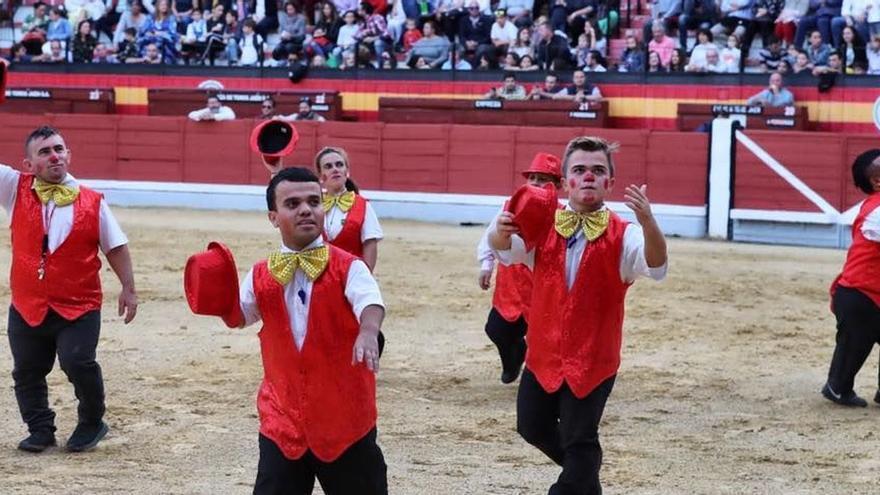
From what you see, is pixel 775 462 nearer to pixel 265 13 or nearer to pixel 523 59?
pixel 523 59

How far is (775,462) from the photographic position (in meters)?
7.75

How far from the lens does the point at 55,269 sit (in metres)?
7.53

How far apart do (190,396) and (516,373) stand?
6.49 feet

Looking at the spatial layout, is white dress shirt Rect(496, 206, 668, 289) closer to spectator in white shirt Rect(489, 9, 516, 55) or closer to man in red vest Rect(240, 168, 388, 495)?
man in red vest Rect(240, 168, 388, 495)

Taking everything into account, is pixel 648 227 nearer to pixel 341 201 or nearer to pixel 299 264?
pixel 299 264

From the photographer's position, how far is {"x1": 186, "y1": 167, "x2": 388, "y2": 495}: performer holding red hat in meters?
4.98

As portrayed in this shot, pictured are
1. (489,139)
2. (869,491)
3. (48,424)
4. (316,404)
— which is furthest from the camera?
(489,139)

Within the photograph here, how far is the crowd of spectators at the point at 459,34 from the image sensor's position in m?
20.3

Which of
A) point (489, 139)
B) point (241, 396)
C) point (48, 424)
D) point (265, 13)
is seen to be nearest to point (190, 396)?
point (241, 396)

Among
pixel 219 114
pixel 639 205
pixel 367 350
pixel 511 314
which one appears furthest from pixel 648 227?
pixel 219 114

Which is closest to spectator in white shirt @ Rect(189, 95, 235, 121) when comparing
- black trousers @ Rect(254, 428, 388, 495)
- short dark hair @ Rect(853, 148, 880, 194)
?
short dark hair @ Rect(853, 148, 880, 194)

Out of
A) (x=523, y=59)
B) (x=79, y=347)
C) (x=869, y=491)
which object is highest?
(x=523, y=59)

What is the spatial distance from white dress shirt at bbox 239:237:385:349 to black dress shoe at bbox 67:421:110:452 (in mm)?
2932

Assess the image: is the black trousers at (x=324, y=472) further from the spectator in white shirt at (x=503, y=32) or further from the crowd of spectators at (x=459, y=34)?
the spectator in white shirt at (x=503, y=32)
